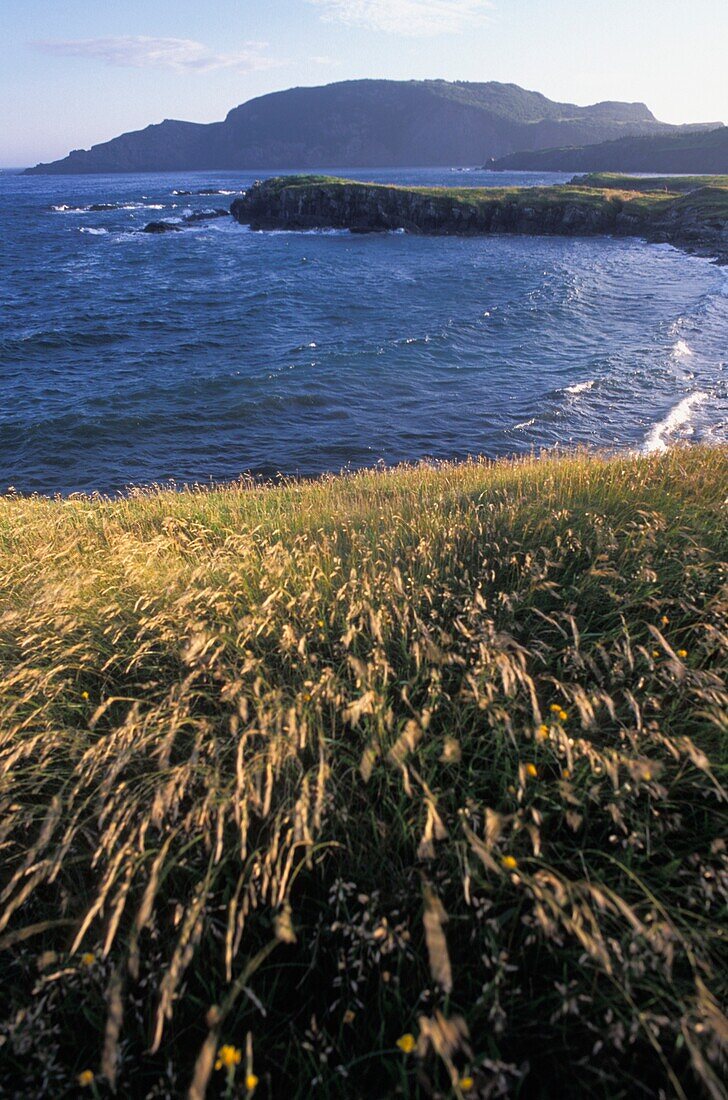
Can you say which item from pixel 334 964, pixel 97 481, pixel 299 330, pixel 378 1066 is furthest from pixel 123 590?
pixel 299 330

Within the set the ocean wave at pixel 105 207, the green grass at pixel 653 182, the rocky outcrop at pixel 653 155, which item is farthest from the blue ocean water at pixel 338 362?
the rocky outcrop at pixel 653 155

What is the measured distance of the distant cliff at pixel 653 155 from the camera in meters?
133

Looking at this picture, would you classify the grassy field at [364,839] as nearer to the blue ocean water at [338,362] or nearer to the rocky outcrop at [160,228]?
the blue ocean water at [338,362]

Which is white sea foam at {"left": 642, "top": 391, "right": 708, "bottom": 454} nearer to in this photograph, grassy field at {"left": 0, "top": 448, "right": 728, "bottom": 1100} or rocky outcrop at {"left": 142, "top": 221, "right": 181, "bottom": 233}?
grassy field at {"left": 0, "top": 448, "right": 728, "bottom": 1100}

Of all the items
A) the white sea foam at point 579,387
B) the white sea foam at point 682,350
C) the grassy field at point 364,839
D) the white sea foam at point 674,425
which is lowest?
the white sea foam at point 579,387

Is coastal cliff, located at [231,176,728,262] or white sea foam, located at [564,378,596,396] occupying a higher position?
coastal cliff, located at [231,176,728,262]

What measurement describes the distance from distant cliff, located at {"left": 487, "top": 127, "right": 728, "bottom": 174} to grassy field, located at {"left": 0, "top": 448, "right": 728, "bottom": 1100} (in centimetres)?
16112

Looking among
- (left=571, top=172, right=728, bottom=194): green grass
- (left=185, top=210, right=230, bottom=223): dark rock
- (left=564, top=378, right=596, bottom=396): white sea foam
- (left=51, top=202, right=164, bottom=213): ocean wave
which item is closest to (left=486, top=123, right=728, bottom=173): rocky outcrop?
(left=571, top=172, right=728, bottom=194): green grass

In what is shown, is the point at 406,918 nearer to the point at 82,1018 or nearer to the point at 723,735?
the point at 82,1018

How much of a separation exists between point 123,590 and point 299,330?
2658 centimetres

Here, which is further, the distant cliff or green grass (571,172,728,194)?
the distant cliff

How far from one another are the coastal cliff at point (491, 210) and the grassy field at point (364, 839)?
60074mm

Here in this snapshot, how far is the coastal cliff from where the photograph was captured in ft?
186

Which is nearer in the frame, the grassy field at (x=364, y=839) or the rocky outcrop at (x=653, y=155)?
the grassy field at (x=364, y=839)
